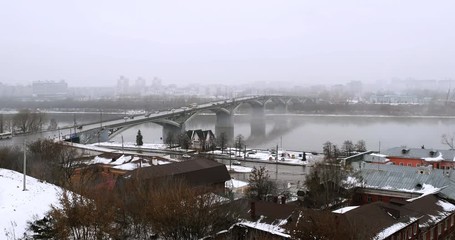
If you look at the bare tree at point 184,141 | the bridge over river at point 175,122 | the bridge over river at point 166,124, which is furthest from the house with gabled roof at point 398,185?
the bridge over river at point 175,122

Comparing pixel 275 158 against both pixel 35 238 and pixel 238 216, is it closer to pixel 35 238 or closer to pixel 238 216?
pixel 238 216

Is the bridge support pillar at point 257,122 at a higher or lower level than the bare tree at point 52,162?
lower

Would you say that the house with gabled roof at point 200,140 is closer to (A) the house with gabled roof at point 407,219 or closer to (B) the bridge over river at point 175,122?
(B) the bridge over river at point 175,122

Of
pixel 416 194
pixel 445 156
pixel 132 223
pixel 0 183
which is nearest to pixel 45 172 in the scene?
pixel 0 183

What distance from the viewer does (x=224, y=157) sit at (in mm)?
21734

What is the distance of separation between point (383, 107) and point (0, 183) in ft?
181

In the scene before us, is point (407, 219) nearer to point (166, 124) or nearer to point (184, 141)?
point (184, 141)

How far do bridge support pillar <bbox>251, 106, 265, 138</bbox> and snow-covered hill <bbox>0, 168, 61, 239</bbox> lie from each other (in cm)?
2756

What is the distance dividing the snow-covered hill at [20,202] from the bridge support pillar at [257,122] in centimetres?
2756

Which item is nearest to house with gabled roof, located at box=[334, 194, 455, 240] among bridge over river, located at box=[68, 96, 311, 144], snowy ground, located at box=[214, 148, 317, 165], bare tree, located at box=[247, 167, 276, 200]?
bare tree, located at box=[247, 167, 276, 200]

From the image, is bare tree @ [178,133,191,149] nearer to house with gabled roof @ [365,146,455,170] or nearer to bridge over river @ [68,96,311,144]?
bridge over river @ [68,96,311,144]

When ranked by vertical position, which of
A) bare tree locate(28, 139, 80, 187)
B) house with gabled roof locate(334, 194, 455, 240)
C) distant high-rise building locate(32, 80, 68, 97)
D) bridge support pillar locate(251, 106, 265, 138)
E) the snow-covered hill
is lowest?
bridge support pillar locate(251, 106, 265, 138)

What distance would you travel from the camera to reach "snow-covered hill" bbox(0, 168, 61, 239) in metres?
6.68

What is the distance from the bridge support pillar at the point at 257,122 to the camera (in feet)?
122
